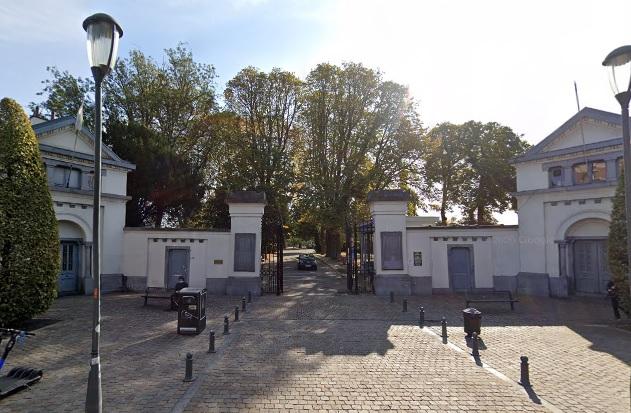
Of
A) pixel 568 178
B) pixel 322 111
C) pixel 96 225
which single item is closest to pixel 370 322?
pixel 96 225

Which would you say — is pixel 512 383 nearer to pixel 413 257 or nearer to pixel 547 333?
pixel 547 333

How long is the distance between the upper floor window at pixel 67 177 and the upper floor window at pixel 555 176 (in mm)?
22687

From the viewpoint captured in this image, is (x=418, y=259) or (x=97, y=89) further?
(x=418, y=259)

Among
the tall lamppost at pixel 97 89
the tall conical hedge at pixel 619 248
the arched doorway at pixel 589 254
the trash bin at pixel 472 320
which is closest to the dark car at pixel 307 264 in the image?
the arched doorway at pixel 589 254

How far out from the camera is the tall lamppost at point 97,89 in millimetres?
5820

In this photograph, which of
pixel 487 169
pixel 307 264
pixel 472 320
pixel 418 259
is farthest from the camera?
pixel 487 169

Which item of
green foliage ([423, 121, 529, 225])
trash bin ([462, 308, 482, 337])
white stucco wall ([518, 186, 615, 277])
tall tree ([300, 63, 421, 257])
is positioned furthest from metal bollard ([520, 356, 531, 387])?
green foliage ([423, 121, 529, 225])

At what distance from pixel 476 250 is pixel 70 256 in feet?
64.7

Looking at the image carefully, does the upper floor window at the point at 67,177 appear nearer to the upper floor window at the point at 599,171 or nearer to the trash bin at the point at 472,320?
the trash bin at the point at 472,320

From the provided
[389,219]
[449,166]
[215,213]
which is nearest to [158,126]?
[215,213]

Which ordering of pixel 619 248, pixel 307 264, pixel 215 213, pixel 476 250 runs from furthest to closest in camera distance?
1. pixel 307 264
2. pixel 215 213
3. pixel 476 250
4. pixel 619 248

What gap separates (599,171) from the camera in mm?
17500

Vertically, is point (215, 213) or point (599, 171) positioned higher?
point (599, 171)

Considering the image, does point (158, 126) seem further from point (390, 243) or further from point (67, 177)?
point (390, 243)
